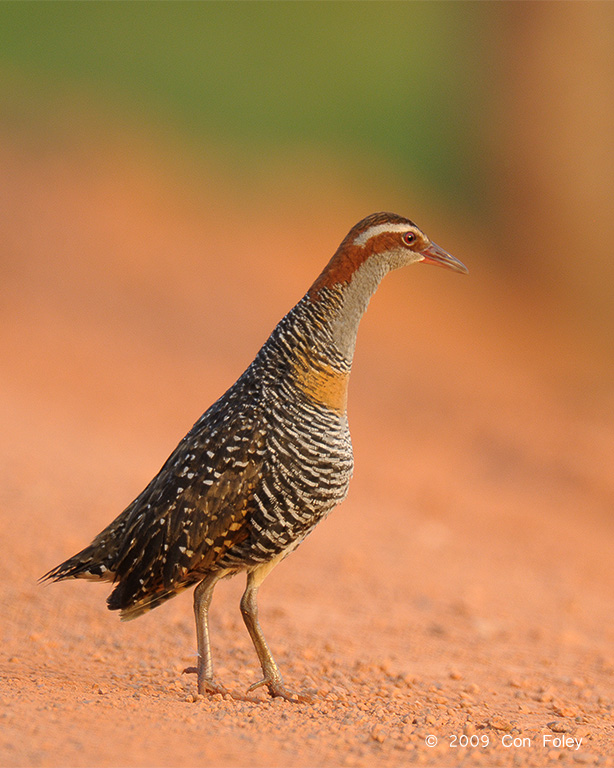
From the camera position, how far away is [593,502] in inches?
477

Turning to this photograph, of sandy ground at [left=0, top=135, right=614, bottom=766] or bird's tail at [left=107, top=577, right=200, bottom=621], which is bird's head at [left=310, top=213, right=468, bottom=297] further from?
sandy ground at [left=0, top=135, right=614, bottom=766]

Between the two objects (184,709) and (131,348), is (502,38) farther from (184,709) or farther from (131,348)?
(184,709)

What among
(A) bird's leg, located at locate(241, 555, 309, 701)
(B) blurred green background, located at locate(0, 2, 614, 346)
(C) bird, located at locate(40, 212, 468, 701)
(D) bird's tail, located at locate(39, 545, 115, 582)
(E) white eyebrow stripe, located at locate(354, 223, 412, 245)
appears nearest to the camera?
(C) bird, located at locate(40, 212, 468, 701)

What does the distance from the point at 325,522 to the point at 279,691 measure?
449 cm

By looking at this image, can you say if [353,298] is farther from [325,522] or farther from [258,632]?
[325,522]

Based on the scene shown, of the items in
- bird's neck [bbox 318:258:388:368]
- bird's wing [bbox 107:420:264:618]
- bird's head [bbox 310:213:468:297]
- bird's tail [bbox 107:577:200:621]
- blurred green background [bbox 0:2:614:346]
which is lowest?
bird's tail [bbox 107:577:200:621]

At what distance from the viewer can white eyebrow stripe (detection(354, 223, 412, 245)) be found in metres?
5.53

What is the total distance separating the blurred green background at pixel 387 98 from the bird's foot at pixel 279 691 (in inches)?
570

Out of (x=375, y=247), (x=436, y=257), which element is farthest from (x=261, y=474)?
Result: (x=436, y=257)

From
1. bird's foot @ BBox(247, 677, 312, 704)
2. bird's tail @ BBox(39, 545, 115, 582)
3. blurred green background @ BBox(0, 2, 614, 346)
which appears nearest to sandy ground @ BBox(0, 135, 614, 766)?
bird's foot @ BBox(247, 677, 312, 704)

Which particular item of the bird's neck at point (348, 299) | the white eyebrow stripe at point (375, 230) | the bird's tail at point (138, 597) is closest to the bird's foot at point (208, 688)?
the bird's tail at point (138, 597)

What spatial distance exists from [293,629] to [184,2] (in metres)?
34.8

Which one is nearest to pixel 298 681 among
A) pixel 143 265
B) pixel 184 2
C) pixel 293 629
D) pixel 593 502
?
pixel 293 629

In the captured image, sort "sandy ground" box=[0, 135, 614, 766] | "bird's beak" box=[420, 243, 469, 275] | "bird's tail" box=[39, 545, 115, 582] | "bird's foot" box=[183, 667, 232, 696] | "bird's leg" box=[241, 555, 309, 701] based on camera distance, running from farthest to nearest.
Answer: "bird's beak" box=[420, 243, 469, 275], "bird's tail" box=[39, 545, 115, 582], "bird's leg" box=[241, 555, 309, 701], "bird's foot" box=[183, 667, 232, 696], "sandy ground" box=[0, 135, 614, 766]
